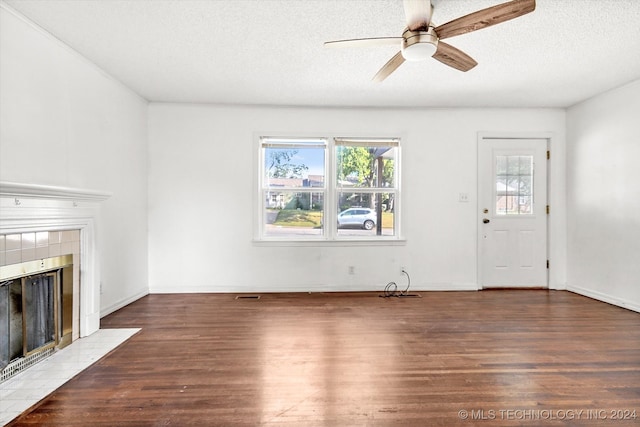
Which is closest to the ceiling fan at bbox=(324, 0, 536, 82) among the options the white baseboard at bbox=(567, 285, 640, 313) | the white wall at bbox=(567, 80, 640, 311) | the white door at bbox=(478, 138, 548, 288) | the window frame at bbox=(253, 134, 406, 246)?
the window frame at bbox=(253, 134, 406, 246)

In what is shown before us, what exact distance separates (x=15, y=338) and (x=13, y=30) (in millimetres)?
2131

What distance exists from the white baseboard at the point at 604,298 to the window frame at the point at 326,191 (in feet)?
7.70

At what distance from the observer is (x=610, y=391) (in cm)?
192

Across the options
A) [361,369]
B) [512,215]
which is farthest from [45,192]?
[512,215]

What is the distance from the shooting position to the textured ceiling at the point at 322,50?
2.24 m

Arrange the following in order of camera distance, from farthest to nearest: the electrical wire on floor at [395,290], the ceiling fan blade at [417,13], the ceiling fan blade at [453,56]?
the electrical wire on floor at [395,290] < the ceiling fan blade at [453,56] < the ceiling fan blade at [417,13]

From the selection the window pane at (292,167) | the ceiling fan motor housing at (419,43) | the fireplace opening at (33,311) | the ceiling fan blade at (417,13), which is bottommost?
the fireplace opening at (33,311)

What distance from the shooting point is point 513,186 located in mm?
4430

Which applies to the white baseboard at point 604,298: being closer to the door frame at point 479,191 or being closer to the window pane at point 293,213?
the door frame at point 479,191

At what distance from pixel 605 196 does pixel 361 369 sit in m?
3.74

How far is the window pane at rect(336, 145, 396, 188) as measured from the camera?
4383 millimetres

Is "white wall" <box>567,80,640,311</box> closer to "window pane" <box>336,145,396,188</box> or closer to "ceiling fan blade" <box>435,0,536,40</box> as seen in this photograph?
"window pane" <box>336,145,396,188</box>

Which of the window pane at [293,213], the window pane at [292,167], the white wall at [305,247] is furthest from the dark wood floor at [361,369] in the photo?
the window pane at [292,167]

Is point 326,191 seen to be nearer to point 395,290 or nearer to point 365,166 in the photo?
point 365,166
